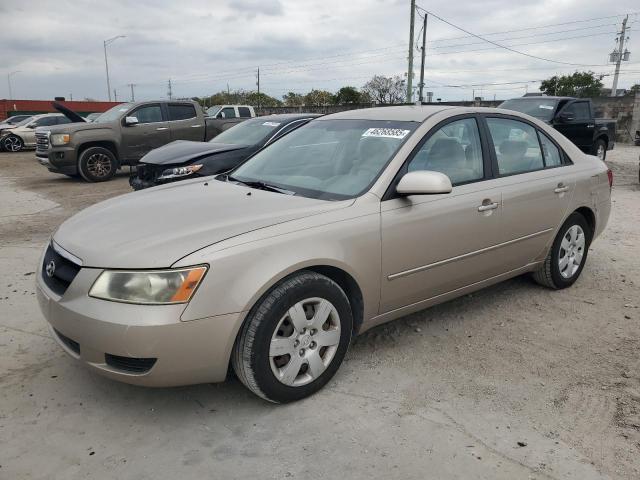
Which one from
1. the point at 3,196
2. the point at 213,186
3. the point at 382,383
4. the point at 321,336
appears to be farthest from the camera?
the point at 3,196

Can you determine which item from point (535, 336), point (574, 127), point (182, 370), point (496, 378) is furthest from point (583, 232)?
point (574, 127)

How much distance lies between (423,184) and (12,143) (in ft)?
74.7

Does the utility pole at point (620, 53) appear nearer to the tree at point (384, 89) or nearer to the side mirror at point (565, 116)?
the tree at point (384, 89)

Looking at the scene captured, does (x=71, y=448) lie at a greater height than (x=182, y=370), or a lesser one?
lesser

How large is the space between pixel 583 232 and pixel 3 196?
1034 centimetres

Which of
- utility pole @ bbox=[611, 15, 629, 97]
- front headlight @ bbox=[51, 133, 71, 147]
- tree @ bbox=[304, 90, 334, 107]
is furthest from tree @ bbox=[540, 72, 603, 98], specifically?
front headlight @ bbox=[51, 133, 71, 147]

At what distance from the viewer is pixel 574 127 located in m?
12.5

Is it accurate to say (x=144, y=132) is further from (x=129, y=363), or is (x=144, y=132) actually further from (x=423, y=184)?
(x=129, y=363)

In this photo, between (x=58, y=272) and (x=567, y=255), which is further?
(x=567, y=255)

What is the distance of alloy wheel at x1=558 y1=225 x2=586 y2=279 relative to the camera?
14.9 feet

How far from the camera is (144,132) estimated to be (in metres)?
12.2

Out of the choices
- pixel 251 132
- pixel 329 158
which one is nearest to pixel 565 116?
pixel 251 132

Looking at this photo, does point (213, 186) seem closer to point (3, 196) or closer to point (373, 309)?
point (373, 309)

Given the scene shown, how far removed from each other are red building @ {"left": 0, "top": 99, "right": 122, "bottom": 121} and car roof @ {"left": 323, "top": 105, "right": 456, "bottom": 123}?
3835 cm
